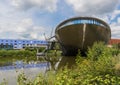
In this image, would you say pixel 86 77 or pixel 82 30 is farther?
pixel 82 30

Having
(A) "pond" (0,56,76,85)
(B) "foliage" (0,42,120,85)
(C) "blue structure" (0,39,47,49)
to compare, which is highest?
(C) "blue structure" (0,39,47,49)

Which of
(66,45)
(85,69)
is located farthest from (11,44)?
(85,69)

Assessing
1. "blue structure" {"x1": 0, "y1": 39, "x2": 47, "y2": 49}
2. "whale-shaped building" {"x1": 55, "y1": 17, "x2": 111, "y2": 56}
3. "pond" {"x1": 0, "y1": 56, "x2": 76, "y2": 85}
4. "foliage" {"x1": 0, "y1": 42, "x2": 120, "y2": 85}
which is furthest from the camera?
"blue structure" {"x1": 0, "y1": 39, "x2": 47, "y2": 49}

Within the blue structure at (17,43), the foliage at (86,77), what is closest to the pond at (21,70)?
the foliage at (86,77)

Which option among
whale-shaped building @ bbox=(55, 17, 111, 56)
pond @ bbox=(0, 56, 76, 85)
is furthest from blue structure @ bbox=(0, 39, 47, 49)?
pond @ bbox=(0, 56, 76, 85)

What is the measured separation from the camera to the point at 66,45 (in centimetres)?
4116

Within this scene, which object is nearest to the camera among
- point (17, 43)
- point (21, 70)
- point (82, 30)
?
point (21, 70)

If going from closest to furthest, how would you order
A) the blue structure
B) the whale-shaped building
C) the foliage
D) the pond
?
the foliage, the pond, the whale-shaped building, the blue structure

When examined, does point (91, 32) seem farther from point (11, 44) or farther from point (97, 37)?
point (11, 44)

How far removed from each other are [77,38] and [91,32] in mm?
2322

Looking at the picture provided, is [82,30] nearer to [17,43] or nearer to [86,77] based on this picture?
[86,77]

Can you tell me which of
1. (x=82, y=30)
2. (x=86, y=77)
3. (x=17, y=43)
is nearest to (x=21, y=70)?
(x=86, y=77)

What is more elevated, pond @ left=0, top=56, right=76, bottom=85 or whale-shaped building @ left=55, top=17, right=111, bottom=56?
whale-shaped building @ left=55, top=17, right=111, bottom=56

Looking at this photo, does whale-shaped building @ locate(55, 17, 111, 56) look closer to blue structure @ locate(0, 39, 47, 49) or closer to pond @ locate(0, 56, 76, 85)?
pond @ locate(0, 56, 76, 85)
